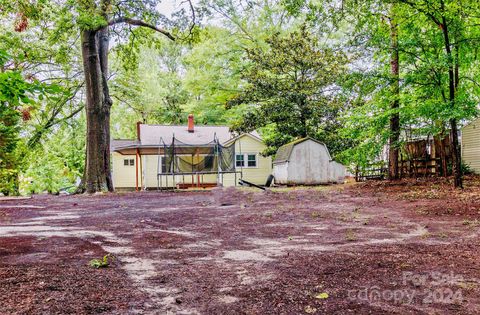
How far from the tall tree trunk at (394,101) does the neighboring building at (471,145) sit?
4324 millimetres

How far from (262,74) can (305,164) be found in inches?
202

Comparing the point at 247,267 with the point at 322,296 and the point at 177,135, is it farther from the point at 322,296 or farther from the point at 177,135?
the point at 177,135

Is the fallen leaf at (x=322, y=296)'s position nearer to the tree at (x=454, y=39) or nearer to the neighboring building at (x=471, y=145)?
the tree at (x=454, y=39)

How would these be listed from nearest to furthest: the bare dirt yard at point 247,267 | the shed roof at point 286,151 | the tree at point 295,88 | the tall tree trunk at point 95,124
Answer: the bare dirt yard at point 247,267 → the tall tree trunk at point 95,124 → the shed roof at point 286,151 → the tree at point 295,88

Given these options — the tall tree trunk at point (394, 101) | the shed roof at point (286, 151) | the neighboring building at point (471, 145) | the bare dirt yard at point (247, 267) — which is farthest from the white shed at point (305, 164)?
the bare dirt yard at point (247, 267)

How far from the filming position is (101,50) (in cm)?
1474

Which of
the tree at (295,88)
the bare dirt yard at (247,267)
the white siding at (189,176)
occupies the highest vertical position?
the tree at (295,88)

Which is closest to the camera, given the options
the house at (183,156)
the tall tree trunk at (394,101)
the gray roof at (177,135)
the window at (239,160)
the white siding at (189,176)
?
the tall tree trunk at (394,101)

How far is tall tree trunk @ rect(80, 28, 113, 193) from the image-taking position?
13031 millimetres

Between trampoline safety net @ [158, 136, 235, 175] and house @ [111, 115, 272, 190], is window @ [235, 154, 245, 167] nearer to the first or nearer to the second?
house @ [111, 115, 272, 190]

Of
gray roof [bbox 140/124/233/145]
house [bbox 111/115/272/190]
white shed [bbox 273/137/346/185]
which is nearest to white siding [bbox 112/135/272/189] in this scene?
house [bbox 111/115/272/190]

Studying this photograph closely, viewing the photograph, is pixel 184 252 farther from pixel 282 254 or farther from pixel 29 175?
pixel 29 175

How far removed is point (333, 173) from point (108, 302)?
1743 cm

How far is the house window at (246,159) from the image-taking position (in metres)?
21.8
